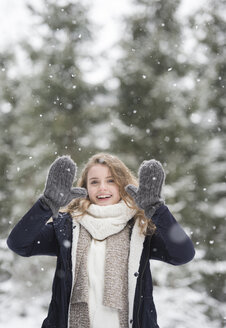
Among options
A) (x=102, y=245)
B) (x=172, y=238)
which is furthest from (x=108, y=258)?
(x=172, y=238)

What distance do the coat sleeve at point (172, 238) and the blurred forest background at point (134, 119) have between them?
10.3ft

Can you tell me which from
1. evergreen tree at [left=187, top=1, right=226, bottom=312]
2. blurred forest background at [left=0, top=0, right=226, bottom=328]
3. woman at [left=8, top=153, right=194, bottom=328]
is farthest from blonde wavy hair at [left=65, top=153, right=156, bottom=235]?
evergreen tree at [left=187, top=1, right=226, bottom=312]

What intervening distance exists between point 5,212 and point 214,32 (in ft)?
13.4

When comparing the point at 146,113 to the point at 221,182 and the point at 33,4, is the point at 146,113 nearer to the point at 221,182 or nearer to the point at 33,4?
the point at 221,182

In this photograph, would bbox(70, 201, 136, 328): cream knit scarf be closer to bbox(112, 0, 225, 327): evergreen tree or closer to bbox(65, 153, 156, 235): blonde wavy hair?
bbox(65, 153, 156, 235): blonde wavy hair

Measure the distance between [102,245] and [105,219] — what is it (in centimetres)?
13

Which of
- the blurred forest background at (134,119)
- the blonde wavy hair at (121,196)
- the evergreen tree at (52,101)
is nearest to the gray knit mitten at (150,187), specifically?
the blonde wavy hair at (121,196)

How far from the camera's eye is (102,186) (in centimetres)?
184

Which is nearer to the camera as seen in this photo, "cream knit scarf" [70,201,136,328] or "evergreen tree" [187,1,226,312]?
"cream knit scarf" [70,201,136,328]

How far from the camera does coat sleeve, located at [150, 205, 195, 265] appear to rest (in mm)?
1518

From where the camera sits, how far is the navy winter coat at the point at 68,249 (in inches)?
59.9

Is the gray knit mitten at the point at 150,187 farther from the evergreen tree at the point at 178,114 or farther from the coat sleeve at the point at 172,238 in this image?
the evergreen tree at the point at 178,114

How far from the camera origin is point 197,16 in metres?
5.11

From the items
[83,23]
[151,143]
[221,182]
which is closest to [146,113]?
[151,143]
